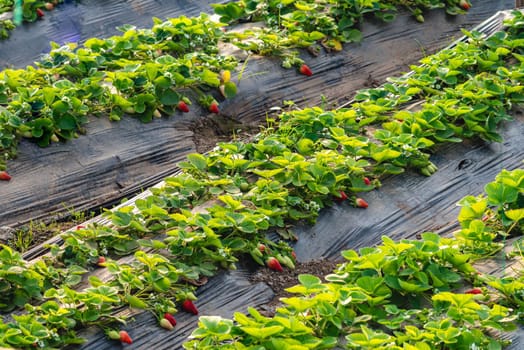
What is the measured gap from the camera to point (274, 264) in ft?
15.4

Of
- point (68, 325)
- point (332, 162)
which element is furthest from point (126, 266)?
point (332, 162)

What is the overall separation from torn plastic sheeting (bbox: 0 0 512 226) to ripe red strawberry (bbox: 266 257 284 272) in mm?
1323

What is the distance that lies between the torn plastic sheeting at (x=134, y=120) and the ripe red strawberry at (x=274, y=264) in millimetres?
1323

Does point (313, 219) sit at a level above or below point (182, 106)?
below

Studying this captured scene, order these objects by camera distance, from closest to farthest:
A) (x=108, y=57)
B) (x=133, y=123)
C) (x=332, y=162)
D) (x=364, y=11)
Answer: (x=332, y=162) < (x=133, y=123) < (x=108, y=57) < (x=364, y=11)

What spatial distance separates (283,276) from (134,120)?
6.17 ft

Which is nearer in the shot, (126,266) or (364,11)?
(126,266)

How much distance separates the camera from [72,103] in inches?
224

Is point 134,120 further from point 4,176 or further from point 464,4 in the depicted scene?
point 464,4

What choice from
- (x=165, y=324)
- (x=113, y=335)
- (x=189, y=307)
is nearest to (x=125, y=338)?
(x=113, y=335)

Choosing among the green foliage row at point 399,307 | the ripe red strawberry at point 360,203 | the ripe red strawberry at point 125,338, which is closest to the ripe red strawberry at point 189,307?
the green foliage row at point 399,307

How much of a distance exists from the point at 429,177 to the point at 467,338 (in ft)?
6.20

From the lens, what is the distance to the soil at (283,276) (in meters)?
4.52

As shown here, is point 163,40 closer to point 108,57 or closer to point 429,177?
point 108,57
